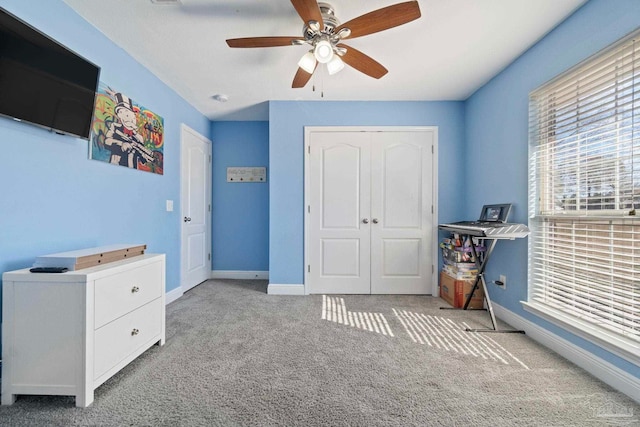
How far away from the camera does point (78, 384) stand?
1.38m

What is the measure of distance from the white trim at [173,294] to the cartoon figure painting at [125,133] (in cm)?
138

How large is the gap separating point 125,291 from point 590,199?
312cm

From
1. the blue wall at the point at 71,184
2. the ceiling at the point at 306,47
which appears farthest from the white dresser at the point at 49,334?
the ceiling at the point at 306,47

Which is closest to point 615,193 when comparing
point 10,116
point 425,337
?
point 425,337

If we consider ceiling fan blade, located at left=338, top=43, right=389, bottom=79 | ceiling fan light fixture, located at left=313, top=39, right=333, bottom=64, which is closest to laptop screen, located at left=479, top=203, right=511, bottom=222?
ceiling fan blade, located at left=338, top=43, right=389, bottom=79

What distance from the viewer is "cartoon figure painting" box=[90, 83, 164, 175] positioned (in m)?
2.06

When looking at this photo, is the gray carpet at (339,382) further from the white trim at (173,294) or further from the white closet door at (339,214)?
the white closet door at (339,214)

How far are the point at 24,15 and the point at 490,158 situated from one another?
3854mm

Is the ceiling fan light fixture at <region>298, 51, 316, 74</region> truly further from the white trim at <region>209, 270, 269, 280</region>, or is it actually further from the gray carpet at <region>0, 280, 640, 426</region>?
the white trim at <region>209, 270, 269, 280</region>

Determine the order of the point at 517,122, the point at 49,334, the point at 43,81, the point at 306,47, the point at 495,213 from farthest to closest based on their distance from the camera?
the point at 495,213
the point at 517,122
the point at 306,47
the point at 43,81
the point at 49,334

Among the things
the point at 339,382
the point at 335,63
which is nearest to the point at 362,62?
the point at 335,63

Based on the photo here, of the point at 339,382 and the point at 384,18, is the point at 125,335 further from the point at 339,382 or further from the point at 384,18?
the point at 384,18

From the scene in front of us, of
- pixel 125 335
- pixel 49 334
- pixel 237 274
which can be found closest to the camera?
pixel 49 334

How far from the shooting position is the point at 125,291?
1642 mm
